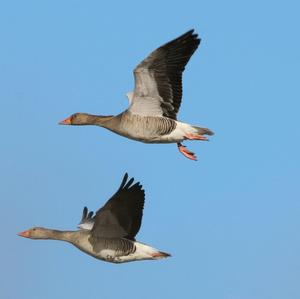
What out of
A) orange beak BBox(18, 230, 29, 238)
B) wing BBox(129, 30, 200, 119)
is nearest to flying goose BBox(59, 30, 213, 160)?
wing BBox(129, 30, 200, 119)

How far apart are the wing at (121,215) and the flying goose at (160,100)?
1.32 m

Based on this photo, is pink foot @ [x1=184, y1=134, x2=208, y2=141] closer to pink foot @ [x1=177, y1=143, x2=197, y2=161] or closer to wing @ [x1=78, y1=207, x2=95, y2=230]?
pink foot @ [x1=177, y1=143, x2=197, y2=161]

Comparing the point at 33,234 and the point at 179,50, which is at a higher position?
the point at 179,50

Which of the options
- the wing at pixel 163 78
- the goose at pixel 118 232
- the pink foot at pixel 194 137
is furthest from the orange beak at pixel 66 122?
the pink foot at pixel 194 137

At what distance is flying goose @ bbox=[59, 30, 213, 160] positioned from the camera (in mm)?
21453

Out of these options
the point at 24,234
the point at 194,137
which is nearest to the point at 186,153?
the point at 194,137

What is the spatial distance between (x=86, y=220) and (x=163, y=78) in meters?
4.72

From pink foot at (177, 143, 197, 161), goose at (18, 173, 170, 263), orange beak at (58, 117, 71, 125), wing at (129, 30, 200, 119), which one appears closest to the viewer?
wing at (129, 30, 200, 119)

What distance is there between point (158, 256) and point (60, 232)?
2313 millimetres

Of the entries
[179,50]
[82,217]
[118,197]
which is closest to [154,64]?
[179,50]

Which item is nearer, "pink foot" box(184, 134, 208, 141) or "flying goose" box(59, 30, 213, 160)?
"flying goose" box(59, 30, 213, 160)

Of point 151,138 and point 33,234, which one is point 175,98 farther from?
point 33,234

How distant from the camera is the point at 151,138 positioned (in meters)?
21.9

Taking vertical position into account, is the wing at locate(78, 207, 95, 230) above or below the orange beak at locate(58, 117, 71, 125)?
below
